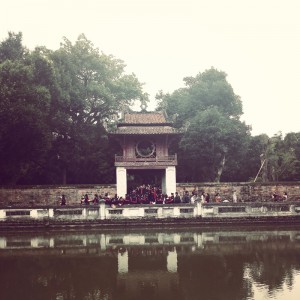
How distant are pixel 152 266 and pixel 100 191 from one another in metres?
17.1

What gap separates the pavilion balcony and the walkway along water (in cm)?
651

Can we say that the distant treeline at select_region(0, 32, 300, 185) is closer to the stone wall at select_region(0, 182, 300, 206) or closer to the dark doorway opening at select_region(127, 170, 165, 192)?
the stone wall at select_region(0, 182, 300, 206)

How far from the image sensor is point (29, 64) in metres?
28.5

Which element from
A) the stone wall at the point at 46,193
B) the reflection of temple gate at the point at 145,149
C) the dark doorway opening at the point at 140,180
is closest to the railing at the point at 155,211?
the reflection of temple gate at the point at 145,149

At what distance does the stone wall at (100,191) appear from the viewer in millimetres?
28359

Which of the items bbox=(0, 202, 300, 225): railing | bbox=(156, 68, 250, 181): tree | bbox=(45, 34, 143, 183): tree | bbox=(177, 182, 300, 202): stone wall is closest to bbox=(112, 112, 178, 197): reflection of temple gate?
bbox=(177, 182, 300, 202): stone wall

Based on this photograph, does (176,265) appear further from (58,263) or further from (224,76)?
(224,76)

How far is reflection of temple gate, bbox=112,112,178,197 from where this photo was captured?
94.4ft

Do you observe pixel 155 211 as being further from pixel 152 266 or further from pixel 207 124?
pixel 207 124

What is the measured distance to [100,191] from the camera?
2947 centimetres

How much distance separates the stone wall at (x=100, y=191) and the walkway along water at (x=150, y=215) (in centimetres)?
621

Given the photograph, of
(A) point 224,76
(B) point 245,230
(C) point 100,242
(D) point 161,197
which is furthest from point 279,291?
(A) point 224,76

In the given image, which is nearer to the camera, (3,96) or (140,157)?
(3,96)

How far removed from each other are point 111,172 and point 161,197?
9993mm
